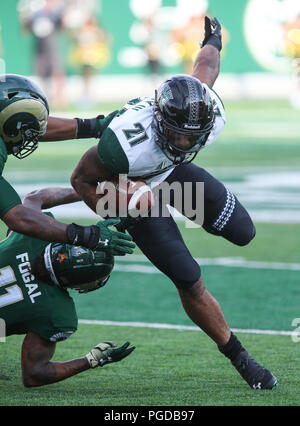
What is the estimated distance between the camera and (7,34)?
81.1 ft

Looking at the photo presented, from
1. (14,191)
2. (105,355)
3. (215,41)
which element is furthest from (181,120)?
(105,355)

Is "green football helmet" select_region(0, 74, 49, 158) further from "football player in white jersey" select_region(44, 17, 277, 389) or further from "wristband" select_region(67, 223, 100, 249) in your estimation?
"wristband" select_region(67, 223, 100, 249)

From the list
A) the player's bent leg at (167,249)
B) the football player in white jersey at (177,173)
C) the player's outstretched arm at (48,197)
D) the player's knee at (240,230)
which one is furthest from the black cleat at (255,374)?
the player's outstretched arm at (48,197)

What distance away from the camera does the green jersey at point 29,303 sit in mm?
4660

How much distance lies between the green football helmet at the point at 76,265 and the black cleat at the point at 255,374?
2.61 feet

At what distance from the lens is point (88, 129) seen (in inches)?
206

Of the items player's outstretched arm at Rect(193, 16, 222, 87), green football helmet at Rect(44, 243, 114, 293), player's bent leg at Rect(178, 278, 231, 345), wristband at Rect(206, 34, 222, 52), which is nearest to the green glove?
green football helmet at Rect(44, 243, 114, 293)

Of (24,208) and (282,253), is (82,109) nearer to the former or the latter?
(282,253)

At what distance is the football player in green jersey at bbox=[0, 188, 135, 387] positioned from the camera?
4594 millimetres

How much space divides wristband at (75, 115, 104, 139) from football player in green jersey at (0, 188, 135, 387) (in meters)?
0.78

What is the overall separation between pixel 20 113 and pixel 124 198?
0.65 metres

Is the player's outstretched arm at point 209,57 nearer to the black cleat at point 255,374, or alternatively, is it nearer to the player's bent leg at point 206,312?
the player's bent leg at point 206,312
